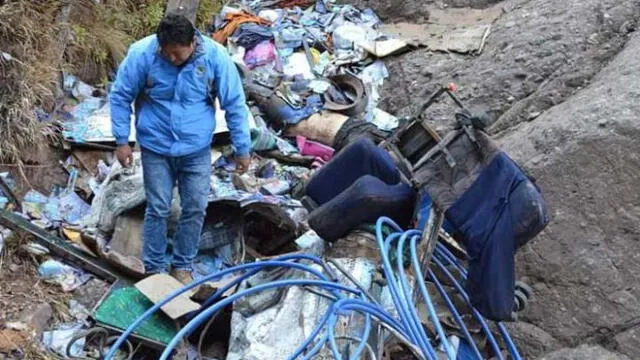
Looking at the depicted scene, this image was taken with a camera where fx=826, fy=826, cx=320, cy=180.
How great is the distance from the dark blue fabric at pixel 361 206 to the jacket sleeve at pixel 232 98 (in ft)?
2.10

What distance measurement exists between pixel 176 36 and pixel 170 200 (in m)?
1.06

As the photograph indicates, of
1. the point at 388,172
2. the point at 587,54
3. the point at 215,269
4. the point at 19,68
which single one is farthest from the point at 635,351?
the point at 19,68

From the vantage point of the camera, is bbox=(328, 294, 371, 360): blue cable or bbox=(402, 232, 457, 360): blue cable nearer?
bbox=(328, 294, 371, 360): blue cable

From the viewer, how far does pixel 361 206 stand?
4.39 meters

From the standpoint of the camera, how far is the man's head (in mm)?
4234

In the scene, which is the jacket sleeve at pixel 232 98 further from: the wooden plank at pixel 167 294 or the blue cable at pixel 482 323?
the blue cable at pixel 482 323

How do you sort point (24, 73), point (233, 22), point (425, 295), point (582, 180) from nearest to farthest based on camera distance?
point (425, 295), point (582, 180), point (24, 73), point (233, 22)

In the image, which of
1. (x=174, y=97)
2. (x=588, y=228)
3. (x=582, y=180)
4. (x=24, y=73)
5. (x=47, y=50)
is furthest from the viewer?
(x=47, y=50)

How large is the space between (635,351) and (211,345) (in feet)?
8.02

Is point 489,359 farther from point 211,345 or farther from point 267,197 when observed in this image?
point 267,197

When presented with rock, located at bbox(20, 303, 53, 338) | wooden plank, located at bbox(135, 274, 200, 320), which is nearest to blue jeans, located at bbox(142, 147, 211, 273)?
wooden plank, located at bbox(135, 274, 200, 320)

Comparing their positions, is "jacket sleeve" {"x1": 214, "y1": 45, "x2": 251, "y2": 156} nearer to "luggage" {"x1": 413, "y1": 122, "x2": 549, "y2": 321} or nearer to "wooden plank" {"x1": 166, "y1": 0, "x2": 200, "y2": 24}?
"luggage" {"x1": 413, "y1": 122, "x2": 549, "y2": 321}

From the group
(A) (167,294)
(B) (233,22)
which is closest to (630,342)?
(A) (167,294)

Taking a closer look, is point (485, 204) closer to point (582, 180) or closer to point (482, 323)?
point (482, 323)
